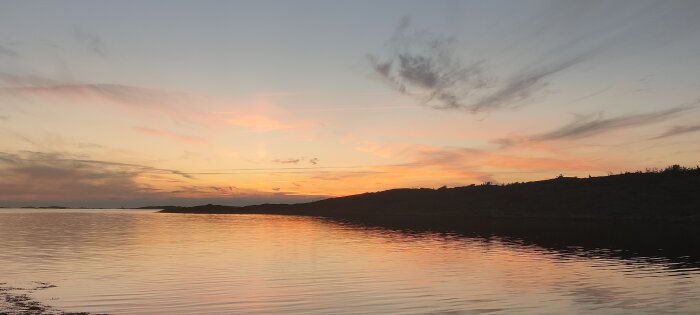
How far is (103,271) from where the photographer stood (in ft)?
134

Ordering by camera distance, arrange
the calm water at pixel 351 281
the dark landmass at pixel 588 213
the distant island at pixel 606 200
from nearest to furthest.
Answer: the calm water at pixel 351 281 → the dark landmass at pixel 588 213 → the distant island at pixel 606 200

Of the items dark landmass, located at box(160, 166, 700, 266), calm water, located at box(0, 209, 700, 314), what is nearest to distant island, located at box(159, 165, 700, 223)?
dark landmass, located at box(160, 166, 700, 266)

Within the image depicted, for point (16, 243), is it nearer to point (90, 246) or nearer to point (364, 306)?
point (90, 246)

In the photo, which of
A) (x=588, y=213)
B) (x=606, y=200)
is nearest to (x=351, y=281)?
(x=588, y=213)

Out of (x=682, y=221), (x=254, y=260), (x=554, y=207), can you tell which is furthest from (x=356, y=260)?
(x=554, y=207)

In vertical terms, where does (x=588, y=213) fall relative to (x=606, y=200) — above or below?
below

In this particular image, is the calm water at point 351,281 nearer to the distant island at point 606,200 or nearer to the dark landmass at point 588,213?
the dark landmass at point 588,213

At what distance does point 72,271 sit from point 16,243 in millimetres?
34131

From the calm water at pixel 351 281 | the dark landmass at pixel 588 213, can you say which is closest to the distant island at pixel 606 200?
the dark landmass at pixel 588 213

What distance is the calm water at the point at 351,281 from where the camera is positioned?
28.4m

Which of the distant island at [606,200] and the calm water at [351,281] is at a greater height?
the distant island at [606,200]

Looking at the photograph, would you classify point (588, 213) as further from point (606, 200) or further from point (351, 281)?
point (351, 281)

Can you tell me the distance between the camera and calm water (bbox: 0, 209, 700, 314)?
28.4 metres

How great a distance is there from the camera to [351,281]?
123 feet
